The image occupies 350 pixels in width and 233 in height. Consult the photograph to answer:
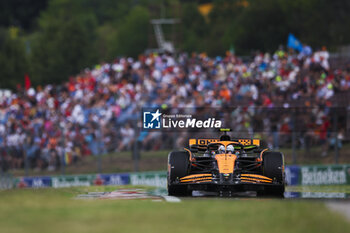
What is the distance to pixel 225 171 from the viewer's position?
1087 cm

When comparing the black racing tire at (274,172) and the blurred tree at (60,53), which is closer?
the black racing tire at (274,172)

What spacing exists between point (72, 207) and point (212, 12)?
7121 cm

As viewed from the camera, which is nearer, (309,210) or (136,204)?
(309,210)

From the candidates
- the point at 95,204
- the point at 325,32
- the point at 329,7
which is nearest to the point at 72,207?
the point at 95,204

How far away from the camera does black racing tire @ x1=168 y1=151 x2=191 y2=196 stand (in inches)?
442

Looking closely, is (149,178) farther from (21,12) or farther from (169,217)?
(21,12)

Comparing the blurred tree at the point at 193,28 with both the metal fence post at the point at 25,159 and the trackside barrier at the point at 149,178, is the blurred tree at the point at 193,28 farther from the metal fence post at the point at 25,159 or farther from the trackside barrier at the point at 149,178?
the trackside barrier at the point at 149,178

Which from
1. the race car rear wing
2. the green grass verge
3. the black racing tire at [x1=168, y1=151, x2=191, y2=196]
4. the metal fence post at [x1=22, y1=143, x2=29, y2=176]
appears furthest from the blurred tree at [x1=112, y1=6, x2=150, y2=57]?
the green grass verge

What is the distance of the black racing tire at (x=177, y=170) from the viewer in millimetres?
11234

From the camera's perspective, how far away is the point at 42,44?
230 feet

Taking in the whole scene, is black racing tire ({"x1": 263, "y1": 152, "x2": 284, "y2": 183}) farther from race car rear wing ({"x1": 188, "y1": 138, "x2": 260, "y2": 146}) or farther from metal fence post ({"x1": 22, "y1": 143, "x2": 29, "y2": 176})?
metal fence post ({"x1": 22, "y1": 143, "x2": 29, "y2": 176})

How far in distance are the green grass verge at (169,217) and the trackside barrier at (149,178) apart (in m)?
10.4

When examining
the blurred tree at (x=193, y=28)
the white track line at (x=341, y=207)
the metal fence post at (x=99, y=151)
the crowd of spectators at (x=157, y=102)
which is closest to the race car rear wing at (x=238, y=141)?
the white track line at (x=341, y=207)

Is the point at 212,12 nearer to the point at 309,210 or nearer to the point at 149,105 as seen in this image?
the point at 149,105
